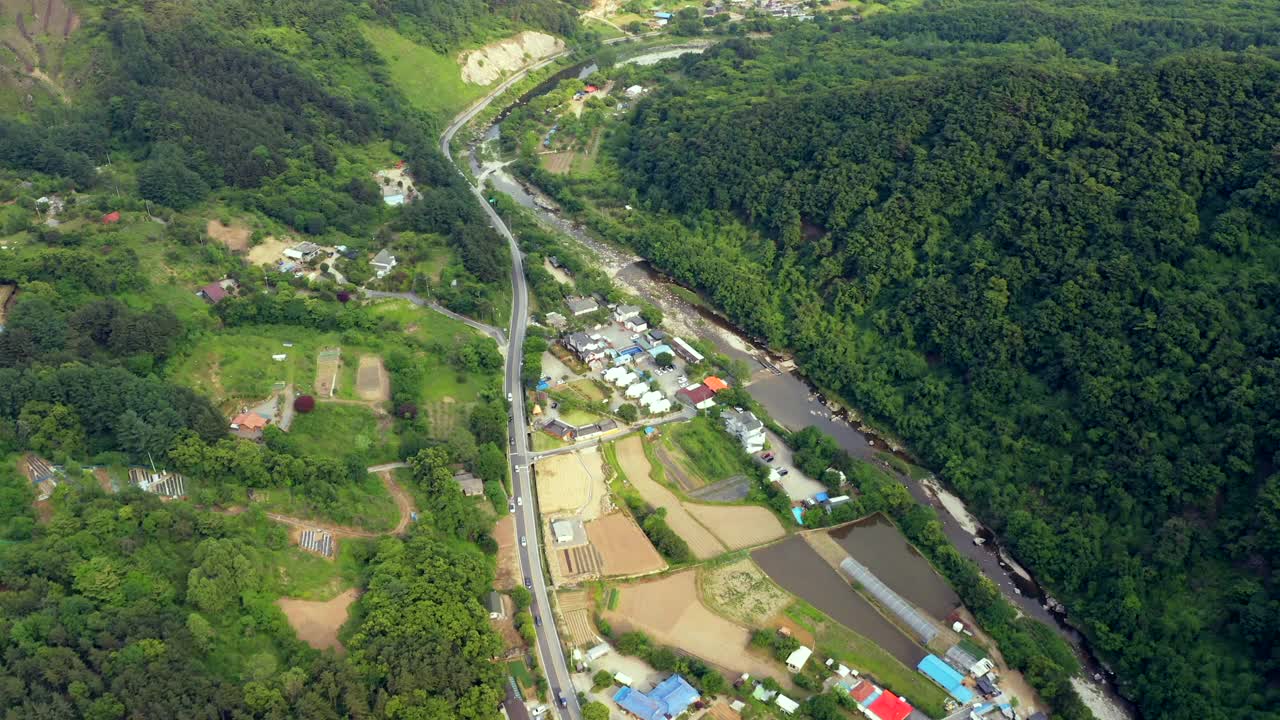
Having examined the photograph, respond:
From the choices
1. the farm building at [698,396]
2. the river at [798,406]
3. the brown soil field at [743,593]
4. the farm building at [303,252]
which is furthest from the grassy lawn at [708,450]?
the farm building at [303,252]

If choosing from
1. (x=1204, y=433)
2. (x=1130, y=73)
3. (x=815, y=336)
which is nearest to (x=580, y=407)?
(x=815, y=336)

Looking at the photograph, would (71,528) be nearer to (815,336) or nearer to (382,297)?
(382,297)

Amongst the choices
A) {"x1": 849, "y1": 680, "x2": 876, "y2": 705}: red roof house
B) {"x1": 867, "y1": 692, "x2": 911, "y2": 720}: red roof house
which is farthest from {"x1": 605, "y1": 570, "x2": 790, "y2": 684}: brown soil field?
{"x1": 867, "y1": 692, "x2": 911, "y2": 720}: red roof house

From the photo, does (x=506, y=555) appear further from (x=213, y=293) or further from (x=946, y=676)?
(x=213, y=293)

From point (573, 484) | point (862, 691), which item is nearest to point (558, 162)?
point (573, 484)

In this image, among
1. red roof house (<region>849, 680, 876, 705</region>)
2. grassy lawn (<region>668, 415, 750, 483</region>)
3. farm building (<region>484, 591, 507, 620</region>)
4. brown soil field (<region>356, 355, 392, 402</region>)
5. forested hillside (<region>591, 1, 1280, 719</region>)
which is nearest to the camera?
red roof house (<region>849, 680, 876, 705</region>)

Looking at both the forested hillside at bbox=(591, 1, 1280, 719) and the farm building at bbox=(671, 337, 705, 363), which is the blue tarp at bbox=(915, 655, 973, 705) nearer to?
the forested hillside at bbox=(591, 1, 1280, 719)
